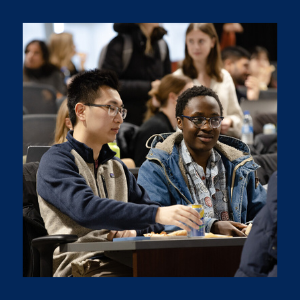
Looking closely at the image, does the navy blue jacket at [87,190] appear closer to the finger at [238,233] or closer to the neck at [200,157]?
the finger at [238,233]

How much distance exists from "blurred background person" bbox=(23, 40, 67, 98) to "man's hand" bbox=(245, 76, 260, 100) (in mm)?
2073

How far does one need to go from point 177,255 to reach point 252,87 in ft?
15.7

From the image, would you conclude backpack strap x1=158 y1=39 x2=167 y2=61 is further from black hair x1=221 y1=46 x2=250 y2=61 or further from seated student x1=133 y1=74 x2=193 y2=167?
black hair x1=221 y1=46 x2=250 y2=61

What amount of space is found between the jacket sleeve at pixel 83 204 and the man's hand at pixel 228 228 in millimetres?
459

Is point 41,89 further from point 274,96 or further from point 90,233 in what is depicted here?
point 90,233

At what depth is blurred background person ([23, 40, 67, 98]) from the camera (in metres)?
5.70

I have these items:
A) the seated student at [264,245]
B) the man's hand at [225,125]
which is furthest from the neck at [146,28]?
the seated student at [264,245]

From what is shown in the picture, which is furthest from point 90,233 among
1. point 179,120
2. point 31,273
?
point 179,120

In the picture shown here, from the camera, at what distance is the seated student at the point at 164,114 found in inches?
151

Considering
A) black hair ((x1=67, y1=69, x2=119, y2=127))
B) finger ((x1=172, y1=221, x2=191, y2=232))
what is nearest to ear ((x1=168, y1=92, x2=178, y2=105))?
black hair ((x1=67, y1=69, x2=119, y2=127))

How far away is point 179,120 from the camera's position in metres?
2.90

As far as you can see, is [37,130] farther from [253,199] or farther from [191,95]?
[253,199]

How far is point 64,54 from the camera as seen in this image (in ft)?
19.5

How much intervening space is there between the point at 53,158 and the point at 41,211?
0.80ft
